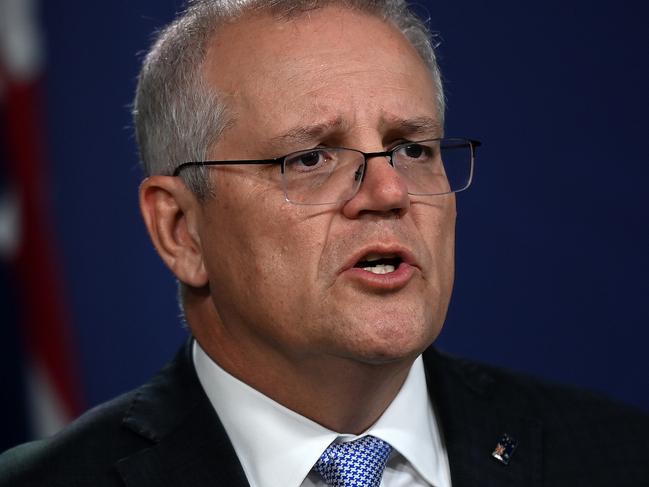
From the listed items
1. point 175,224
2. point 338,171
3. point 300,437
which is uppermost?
point 338,171

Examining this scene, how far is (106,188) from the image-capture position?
3.54 metres

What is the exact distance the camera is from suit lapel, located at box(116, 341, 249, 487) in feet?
6.95

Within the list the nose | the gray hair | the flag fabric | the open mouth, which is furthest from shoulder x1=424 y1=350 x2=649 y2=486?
the flag fabric

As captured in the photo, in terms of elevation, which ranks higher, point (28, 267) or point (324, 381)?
point (28, 267)

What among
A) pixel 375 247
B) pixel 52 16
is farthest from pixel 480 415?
pixel 52 16

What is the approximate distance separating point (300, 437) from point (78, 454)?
0.52m

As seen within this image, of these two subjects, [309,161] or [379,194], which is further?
[309,161]

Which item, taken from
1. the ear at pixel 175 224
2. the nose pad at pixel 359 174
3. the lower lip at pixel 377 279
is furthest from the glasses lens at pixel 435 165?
the ear at pixel 175 224

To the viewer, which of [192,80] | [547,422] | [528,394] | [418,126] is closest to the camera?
[418,126]

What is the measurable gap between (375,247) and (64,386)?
2.00m

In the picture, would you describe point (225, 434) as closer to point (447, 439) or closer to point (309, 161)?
point (447, 439)

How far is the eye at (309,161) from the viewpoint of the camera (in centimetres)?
211

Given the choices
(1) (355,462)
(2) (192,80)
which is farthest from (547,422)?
(2) (192,80)

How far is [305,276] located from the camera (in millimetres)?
2039
